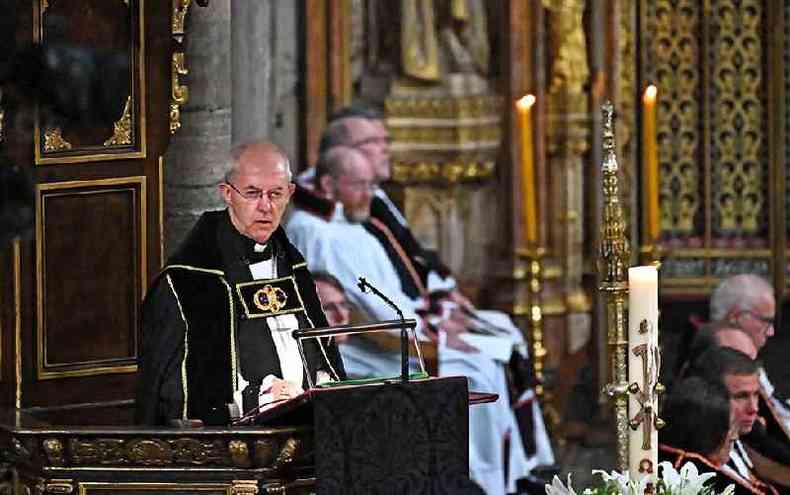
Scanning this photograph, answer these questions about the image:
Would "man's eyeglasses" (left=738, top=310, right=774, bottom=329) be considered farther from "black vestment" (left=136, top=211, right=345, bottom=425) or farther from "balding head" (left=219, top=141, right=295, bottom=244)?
"balding head" (left=219, top=141, right=295, bottom=244)

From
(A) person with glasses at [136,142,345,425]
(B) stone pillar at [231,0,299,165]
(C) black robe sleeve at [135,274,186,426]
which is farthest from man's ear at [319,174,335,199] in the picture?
(C) black robe sleeve at [135,274,186,426]

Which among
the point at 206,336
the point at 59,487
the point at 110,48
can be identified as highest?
the point at 110,48

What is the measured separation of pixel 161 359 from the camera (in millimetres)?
7324

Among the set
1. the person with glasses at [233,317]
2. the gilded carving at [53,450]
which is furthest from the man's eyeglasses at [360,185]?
the gilded carving at [53,450]

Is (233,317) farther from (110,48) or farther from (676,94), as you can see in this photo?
(676,94)

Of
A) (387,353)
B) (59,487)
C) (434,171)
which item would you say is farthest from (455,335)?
(59,487)

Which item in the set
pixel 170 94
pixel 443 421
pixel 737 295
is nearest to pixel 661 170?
pixel 737 295

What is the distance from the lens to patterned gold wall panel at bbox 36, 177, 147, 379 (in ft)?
26.7

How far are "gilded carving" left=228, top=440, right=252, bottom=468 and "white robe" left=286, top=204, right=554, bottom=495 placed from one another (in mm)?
3710

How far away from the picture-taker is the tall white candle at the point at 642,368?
5906 mm

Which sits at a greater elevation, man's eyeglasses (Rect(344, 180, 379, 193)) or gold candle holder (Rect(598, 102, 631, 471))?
man's eyeglasses (Rect(344, 180, 379, 193))

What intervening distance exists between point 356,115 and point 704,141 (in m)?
4.54

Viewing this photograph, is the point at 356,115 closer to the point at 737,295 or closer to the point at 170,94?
the point at 737,295

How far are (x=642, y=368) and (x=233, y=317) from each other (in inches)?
72.0
